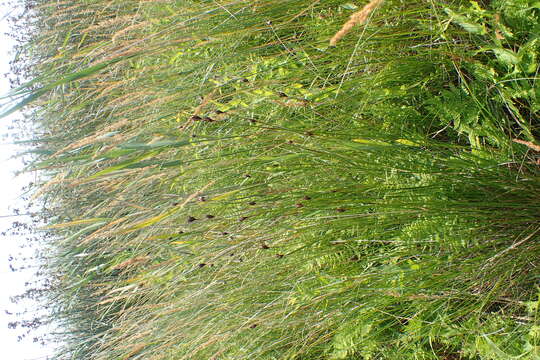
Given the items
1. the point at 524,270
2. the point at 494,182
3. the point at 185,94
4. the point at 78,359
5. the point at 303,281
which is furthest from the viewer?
the point at 78,359

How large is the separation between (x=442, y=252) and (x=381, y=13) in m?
1.05

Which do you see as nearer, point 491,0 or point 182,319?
point 491,0

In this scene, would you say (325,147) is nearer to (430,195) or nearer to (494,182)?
(430,195)

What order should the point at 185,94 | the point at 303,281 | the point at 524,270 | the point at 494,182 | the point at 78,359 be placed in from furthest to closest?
the point at 78,359 < the point at 185,94 < the point at 303,281 < the point at 524,270 < the point at 494,182

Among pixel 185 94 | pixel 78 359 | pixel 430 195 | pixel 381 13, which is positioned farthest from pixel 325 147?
pixel 78 359

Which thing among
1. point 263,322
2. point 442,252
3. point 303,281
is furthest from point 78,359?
A: point 442,252

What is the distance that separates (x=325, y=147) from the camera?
1.74m

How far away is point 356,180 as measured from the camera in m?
1.89

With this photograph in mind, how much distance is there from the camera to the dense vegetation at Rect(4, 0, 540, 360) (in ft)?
5.45

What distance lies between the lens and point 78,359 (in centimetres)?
352

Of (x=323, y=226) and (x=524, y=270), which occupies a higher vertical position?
(x=323, y=226)

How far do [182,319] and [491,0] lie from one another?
2.08 m

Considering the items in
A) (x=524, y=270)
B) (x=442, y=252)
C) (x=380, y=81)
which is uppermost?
(x=380, y=81)

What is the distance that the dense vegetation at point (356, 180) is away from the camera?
65.4 inches
